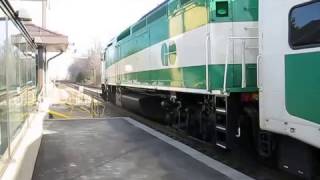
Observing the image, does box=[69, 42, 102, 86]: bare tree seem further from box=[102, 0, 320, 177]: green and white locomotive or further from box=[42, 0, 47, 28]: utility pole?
box=[102, 0, 320, 177]: green and white locomotive

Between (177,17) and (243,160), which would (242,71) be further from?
(177,17)

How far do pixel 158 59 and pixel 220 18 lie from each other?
18.7 ft

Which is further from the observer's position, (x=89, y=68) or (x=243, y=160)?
(x=89, y=68)

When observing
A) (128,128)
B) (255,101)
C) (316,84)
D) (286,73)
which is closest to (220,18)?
(255,101)

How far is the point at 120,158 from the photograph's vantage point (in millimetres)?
10156

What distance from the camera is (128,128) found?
15.1 metres

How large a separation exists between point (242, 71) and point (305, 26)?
2877 mm

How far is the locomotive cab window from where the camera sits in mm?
6758

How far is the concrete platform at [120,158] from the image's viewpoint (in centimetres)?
866

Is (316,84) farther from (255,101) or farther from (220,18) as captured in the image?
(220,18)

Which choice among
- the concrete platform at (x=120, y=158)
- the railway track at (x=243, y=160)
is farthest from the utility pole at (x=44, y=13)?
the railway track at (x=243, y=160)

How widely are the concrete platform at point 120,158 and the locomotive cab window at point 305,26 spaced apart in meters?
2.32

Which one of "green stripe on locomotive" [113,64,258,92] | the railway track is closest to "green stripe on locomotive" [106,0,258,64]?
"green stripe on locomotive" [113,64,258,92]

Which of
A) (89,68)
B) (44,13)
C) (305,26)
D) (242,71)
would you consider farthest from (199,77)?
(89,68)
